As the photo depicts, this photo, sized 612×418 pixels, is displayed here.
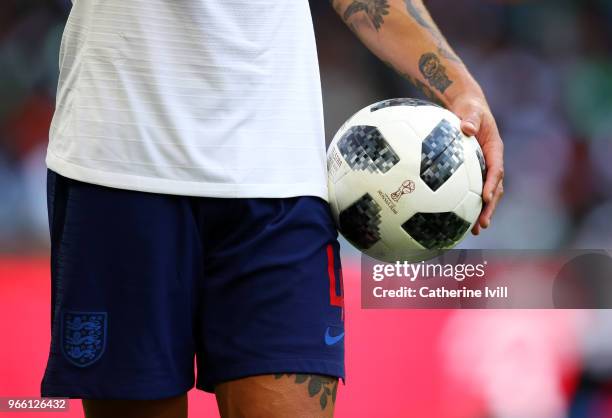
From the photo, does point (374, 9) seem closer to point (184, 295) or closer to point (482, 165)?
point (482, 165)

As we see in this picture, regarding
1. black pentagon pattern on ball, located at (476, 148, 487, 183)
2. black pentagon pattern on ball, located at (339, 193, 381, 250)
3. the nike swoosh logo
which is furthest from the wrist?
the nike swoosh logo

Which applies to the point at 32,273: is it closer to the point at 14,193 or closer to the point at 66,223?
the point at 14,193

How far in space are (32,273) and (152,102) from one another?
1.89m

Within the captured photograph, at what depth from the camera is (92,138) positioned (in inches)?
59.9

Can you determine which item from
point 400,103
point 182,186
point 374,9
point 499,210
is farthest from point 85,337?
point 499,210

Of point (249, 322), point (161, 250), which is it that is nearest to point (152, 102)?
point (161, 250)

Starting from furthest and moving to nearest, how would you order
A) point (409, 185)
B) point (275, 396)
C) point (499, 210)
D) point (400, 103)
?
point (499, 210) → point (400, 103) → point (409, 185) → point (275, 396)

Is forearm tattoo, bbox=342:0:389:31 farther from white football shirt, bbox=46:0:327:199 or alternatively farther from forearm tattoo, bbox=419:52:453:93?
→ white football shirt, bbox=46:0:327:199

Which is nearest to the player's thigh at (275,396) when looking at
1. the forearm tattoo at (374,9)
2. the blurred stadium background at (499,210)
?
the forearm tattoo at (374,9)

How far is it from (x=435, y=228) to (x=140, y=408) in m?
0.52

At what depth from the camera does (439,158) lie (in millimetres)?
1584

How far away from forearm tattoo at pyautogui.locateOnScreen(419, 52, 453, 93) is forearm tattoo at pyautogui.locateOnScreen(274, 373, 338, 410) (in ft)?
1.69

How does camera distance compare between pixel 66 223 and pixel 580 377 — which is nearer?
pixel 66 223

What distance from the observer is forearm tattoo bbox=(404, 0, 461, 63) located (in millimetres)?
1720
